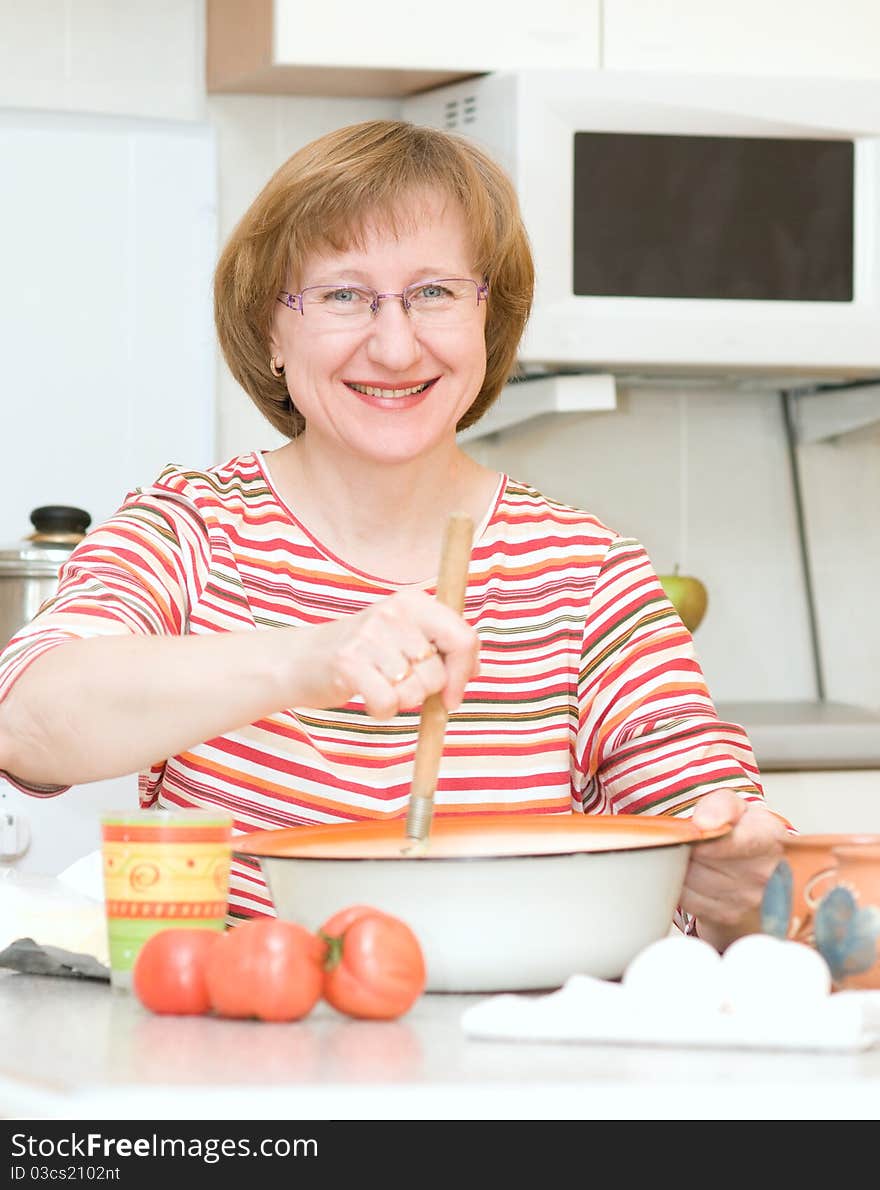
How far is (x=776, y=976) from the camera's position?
0.82m

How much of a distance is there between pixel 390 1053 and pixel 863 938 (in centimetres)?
27

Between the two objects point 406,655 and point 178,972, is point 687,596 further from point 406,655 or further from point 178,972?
point 178,972

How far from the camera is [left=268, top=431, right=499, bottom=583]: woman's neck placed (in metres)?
1.47

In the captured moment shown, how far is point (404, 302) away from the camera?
4.55 feet

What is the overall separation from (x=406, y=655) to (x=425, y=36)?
1714 mm

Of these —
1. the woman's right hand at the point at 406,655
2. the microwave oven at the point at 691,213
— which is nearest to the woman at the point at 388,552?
the woman's right hand at the point at 406,655

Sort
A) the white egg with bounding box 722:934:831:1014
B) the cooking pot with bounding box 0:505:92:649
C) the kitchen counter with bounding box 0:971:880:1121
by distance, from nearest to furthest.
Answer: the kitchen counter with bounding box 0:971:880:1121 < the white egg with bounding box 722:934:831:1014 < the cooking pot with bounding box 0:505:92:649

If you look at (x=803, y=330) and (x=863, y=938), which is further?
(x=803, y=330)

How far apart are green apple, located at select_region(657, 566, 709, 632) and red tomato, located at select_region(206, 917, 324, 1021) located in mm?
1914

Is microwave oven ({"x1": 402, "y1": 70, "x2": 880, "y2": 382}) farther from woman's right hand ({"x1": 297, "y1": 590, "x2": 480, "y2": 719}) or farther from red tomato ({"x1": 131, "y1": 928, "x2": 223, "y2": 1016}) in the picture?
red tomato ({"x1": 131, "y1": 928, "x2": 223, "y2": 1016})

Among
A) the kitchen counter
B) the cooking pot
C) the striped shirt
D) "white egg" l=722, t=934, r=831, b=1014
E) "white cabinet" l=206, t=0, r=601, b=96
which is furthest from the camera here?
"white cabinet" l=206, t=0, r=601, b=96

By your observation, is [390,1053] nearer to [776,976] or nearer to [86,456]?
[776,976]

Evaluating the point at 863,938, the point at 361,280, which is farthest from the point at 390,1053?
the point at 361,280

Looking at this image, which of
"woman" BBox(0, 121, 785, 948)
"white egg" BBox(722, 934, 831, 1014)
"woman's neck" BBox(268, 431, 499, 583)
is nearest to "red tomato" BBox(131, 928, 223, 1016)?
"white egg" BBox(722, 934, 831, 1014)
